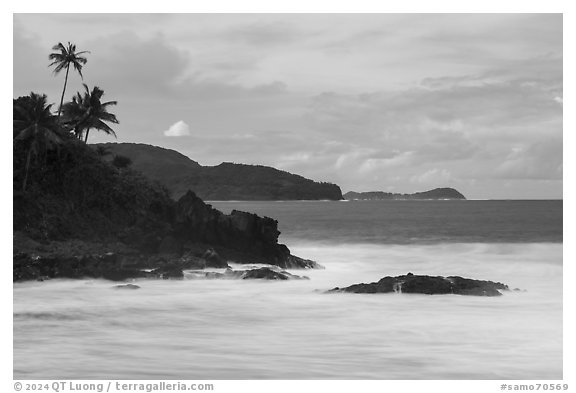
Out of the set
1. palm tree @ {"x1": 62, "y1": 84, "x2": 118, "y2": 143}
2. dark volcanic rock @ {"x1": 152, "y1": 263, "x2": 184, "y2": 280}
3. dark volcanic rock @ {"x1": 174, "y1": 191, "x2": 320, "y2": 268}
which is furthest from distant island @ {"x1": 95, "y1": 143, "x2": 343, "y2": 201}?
dark volcanic rock @ {"x1": 152, "y1": 263, "x2": 184, "y2": 280}

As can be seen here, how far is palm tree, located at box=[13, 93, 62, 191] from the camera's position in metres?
26.7

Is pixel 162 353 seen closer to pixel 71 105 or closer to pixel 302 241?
pixel 71 105

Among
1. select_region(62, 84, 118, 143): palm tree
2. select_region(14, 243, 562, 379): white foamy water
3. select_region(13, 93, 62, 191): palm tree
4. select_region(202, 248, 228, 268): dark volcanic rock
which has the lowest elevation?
select_region(14, 243, 562, 379): white foamy water

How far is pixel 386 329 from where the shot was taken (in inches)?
581

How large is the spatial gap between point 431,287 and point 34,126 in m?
16.7

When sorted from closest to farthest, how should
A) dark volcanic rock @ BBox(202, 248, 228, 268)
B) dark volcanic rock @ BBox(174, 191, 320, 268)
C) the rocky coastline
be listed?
the rocky coastline
dark volcanic rock @ BBox(202, 248, 228, 268)
dark volcanic rock @ BBox(174, 191, 320, 268)

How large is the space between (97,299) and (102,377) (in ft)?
23.6

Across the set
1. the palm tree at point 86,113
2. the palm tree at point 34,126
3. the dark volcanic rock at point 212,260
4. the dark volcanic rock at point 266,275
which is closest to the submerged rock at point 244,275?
the dark volcanic rock at point 266,275

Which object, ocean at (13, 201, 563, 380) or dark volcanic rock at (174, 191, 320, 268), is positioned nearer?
ocean at (13, 201, 563, 380)

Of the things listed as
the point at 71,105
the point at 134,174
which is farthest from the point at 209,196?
the point at 134,174

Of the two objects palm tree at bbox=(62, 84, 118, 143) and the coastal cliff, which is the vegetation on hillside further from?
palm tree at bbox=(62, 84, 118, 143)

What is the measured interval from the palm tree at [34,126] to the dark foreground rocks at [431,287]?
14.4 meters

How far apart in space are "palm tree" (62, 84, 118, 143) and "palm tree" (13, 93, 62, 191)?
6.50 meters

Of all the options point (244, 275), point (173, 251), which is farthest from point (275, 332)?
point (173, 251)
